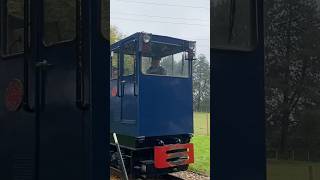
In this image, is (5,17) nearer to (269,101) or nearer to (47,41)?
(47,41)

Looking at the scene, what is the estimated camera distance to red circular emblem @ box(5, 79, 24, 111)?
2842 mm

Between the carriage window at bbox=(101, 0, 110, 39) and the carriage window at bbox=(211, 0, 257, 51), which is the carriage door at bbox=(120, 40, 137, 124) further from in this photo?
the carriage window at bbox=(211, 0, 257, 51)

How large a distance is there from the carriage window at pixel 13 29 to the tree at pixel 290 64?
163 centimetres

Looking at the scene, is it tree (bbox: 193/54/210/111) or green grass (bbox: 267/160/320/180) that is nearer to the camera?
green grass (bbox: 267/160/320/180)

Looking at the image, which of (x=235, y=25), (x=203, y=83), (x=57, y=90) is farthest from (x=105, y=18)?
(x=203, y=83)

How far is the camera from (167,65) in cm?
909

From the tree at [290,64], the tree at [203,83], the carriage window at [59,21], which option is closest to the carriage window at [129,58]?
the tree at [203,83]

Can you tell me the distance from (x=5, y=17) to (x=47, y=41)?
0.56 m

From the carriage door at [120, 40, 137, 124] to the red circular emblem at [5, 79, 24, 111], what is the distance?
19.6 ft

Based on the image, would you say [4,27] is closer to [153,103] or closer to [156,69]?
[156,69]

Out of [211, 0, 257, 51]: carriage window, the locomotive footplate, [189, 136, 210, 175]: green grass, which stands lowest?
[189, 136, 210, 175]: green grass

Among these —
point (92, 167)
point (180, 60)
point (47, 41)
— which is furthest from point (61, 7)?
point (180, 60)

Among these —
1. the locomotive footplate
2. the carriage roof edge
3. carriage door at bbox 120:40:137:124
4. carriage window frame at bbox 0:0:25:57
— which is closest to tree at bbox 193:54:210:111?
carriage window frame at bbox 0:0:25:57

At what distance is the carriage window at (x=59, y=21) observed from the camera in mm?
2511
